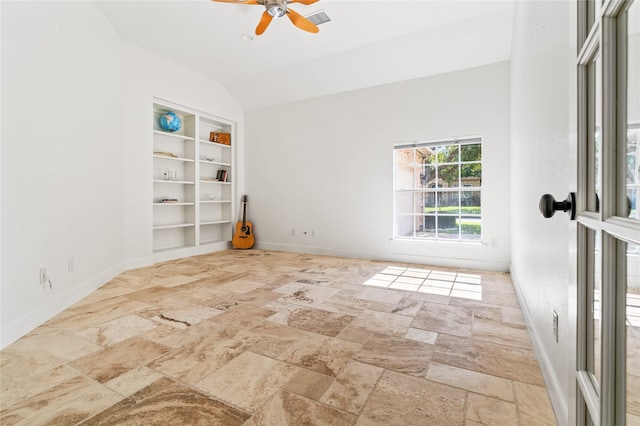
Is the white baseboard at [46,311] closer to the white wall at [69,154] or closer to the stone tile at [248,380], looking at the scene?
the white wall at [69,154]

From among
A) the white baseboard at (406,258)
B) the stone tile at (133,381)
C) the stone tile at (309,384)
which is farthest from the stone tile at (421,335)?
the white baseboard at (406,258)

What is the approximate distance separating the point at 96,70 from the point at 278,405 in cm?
396

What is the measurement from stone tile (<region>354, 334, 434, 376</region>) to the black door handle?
1.23 metres

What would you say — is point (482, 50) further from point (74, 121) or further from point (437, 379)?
point (74, 121)

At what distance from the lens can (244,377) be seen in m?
1.63

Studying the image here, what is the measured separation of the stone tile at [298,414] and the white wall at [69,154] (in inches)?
76.5

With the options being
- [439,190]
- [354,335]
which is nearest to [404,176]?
[439,190]

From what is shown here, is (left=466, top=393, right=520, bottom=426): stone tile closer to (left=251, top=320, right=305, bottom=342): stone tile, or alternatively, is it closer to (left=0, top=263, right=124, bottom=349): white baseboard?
(left=251, top=320, right=305, bottom=342): stone tile

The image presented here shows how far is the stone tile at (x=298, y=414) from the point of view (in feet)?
4.24

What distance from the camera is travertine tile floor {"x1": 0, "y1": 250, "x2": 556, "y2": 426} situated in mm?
1361

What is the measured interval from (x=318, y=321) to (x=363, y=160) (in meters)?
3.20

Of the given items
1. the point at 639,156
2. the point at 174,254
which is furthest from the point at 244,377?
the point at 174,254

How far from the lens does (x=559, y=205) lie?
0.77 m

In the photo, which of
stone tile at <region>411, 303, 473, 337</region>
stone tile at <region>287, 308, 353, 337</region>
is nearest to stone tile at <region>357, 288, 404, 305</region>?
stone tile at <region>411, 303, 473, 337</region>
